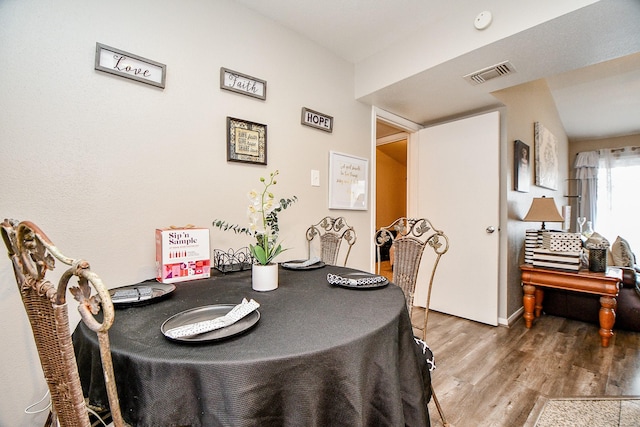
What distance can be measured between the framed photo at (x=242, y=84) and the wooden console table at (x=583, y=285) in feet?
9.97

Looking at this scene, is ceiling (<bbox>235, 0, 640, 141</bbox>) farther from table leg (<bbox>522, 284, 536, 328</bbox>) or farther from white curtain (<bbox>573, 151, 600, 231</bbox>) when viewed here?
white curtain (<bbox>573, 151, 600, 231</bbox>)

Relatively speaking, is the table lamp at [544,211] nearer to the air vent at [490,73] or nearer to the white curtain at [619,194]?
the air vent at [490,73]

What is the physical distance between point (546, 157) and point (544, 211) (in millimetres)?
1523

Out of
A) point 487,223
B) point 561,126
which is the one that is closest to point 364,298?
point 487,223

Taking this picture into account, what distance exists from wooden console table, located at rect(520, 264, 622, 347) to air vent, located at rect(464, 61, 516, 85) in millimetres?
1914

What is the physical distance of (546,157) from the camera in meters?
3.71

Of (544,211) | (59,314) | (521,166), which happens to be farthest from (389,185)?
(59,314)

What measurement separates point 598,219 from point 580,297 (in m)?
3.65

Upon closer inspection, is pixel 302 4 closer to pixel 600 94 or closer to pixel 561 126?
pixel 600 94

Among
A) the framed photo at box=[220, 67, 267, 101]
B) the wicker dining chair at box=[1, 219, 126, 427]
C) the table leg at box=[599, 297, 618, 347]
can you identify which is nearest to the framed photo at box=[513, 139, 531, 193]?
the table leg at box=[599, 297, 618, 347]

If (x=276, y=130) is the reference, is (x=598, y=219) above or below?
below

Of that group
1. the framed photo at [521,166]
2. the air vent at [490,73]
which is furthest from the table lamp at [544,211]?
the air vent at [490,73]

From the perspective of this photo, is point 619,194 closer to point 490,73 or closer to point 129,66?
point 490,73

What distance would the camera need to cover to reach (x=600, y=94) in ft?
11.9
